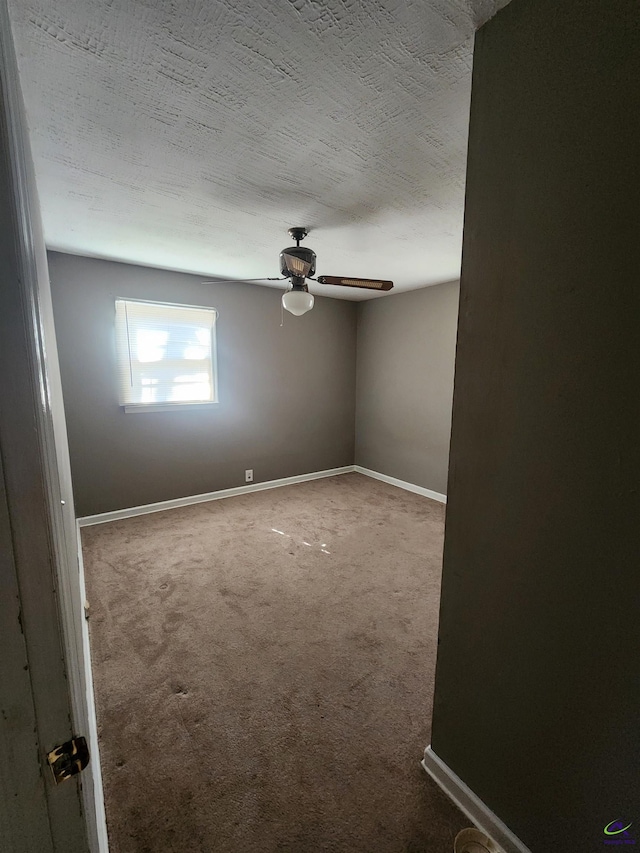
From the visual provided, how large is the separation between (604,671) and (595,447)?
53cm

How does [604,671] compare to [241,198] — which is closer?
[604,671]

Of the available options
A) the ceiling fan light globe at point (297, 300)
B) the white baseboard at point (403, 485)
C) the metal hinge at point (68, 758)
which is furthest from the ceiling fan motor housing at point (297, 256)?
the white baseboard at point (403, 485)

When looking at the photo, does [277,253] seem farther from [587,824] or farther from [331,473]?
[587,824]

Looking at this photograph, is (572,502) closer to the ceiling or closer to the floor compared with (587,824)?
closer to the ceiling

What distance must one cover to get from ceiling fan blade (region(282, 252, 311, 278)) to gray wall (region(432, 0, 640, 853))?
4.81 ft

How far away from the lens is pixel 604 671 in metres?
0.85

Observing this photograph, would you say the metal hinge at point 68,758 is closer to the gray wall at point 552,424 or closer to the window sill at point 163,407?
the gray wall at point 552,424

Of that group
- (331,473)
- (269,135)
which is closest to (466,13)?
(269,135)

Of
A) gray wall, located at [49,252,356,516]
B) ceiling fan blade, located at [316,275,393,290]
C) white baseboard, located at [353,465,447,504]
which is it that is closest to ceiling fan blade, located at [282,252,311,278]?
ceiling fan blade, located at [316,275,393,290]

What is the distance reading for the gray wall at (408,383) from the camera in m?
3.95

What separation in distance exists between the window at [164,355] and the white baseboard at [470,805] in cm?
335

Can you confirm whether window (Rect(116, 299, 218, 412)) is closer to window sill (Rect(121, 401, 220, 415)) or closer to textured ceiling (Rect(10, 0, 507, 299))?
window sill (Rect(121, 401, 220, 415))

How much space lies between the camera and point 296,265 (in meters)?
2.39

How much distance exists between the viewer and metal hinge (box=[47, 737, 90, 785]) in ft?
1.62
